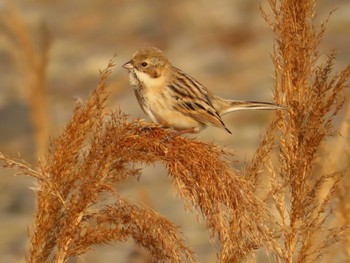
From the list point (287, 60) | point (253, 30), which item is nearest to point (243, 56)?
point (253, 30)

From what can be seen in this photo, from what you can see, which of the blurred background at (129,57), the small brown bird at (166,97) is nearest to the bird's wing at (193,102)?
the small brown bird at (166,97)

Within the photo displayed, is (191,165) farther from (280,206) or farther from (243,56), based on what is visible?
(243,56)

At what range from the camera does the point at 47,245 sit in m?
3.88

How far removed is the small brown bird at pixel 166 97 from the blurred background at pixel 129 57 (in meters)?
6.75

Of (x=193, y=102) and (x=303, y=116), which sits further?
(x=193, y=102)

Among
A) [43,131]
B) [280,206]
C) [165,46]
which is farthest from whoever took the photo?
[165,46]

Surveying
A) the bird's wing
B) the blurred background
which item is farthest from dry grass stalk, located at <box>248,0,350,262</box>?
the blurred background

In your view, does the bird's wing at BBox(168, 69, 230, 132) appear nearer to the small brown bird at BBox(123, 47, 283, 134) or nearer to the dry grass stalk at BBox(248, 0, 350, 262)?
the small brown bird at BBox(123, 47, 283, 134)

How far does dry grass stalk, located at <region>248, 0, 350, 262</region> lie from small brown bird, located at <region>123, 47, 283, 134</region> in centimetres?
155

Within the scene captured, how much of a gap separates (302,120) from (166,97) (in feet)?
5.84

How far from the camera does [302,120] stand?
Result: 4094 mm

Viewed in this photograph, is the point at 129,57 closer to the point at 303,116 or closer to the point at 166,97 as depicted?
the point at 166,97

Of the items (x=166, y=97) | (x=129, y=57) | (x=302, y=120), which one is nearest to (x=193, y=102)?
(x=166, y=97)

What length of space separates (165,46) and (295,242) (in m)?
22.0
